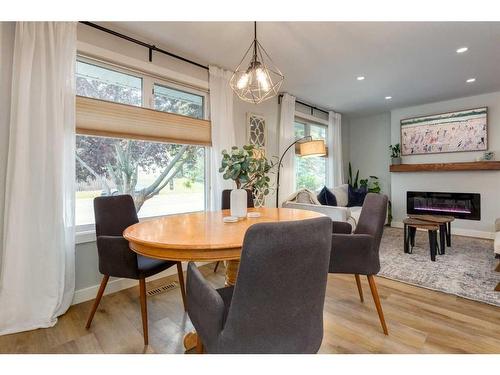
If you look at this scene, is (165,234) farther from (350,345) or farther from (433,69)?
(433,69)

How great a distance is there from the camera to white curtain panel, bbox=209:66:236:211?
10.1 feet

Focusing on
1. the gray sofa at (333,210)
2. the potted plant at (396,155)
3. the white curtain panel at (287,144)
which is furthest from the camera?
the potted plant at (396,155)

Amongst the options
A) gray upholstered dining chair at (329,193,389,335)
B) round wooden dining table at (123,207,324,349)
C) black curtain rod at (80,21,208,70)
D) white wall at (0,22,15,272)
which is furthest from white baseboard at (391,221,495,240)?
white wall at (0,22,15,272)

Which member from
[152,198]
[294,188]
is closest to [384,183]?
[294,188]

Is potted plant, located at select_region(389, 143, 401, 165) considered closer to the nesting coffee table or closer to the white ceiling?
the white ceiling

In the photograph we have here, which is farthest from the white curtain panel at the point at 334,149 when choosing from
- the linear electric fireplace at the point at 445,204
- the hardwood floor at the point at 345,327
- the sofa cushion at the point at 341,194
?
the hardwood floor at the point at 345,327

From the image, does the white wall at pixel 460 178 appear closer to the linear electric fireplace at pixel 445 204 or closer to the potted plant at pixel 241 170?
the linear electric fireplace at pixel 445 204

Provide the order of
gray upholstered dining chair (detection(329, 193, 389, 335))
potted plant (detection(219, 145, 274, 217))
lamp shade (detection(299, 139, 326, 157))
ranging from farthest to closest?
lamp shade (detection(299, 139, 326, 157))
potted plant (detection(219, 145, 274, 217))
gray upholstered dining chair (detection(329, 193, 389, 335))

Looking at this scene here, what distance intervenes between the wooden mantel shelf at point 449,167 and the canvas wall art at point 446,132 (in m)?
0.31

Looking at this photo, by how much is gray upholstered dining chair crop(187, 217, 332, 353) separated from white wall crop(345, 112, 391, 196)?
5.36m

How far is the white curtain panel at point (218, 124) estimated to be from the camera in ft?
10.1

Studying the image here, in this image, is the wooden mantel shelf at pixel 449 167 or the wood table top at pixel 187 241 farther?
the wooden mantel shelf at pixel 449 167

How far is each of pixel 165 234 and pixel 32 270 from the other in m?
1.33

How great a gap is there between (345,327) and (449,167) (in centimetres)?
415
